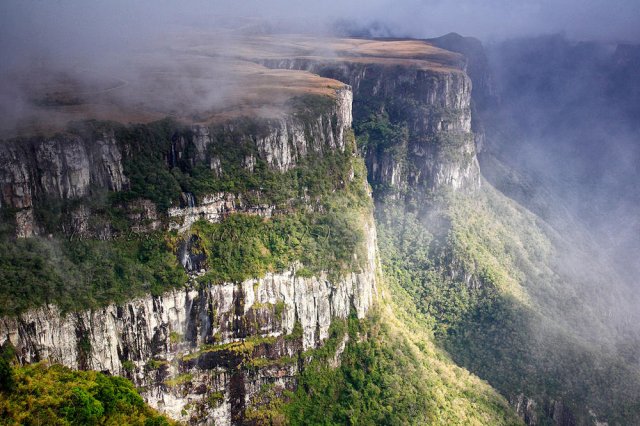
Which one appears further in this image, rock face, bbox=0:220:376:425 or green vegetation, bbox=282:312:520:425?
green vegetation, bbox=282:312:520:425

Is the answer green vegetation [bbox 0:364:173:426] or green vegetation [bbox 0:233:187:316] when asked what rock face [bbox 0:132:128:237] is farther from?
green vegetation [bbox 0:364:173:426]

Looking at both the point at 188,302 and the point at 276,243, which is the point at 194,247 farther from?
the point at 276,243

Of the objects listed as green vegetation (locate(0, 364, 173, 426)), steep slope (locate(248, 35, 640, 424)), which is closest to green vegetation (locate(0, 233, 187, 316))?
green vegetation (locate(0, 364, 173, 426))

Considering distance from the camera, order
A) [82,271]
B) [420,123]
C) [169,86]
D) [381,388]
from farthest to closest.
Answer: [420,123]
[169,86]
[381,388]
[82,271]

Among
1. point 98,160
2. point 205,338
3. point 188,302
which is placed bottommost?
point 205,338

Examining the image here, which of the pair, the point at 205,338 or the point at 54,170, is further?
the point at 205,338

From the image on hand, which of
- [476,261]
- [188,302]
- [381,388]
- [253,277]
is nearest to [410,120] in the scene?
[476,261]

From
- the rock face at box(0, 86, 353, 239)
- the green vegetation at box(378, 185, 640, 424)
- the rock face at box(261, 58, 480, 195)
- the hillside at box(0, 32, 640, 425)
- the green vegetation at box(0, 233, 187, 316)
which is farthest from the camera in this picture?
the rock face at box(261, 58, 480, 195)
